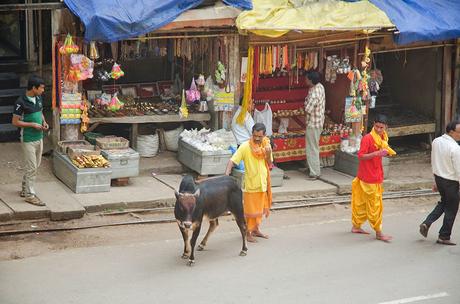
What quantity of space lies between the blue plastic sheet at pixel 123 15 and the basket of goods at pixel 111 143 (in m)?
1.84

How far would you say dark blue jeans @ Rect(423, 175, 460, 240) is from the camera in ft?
35.9

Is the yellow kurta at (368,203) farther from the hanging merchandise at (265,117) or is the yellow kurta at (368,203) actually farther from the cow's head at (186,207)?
the hanging merchandise at (265,117)

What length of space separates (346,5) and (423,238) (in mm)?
4293

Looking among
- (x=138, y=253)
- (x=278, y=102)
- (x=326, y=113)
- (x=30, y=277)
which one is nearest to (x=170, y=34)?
(x=278, y=102)

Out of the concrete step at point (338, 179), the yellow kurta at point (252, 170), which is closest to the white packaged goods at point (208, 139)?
the concrete step at point (338, 179)

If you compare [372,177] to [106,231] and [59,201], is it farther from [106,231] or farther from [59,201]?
[59,201]

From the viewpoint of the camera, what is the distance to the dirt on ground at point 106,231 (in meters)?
10.6

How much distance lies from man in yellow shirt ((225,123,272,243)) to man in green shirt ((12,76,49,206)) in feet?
9.22

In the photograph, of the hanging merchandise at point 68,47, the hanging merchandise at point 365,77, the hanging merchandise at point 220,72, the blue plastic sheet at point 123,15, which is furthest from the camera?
the hanging merchandise at point 365,77

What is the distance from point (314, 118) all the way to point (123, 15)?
3.89m

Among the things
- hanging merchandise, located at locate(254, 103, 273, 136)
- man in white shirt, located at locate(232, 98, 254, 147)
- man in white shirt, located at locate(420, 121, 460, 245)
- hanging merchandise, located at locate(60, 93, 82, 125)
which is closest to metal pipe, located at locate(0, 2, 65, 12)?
hanging merchandise, located at locate(60, 93, 82, 125)

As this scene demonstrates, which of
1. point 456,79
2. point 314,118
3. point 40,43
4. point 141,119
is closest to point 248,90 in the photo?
point 314,118

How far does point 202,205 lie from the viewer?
9.91m

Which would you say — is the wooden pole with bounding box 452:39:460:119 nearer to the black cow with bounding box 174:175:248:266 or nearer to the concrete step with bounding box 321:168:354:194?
the concrete step with bounding box 321:168:354:194
